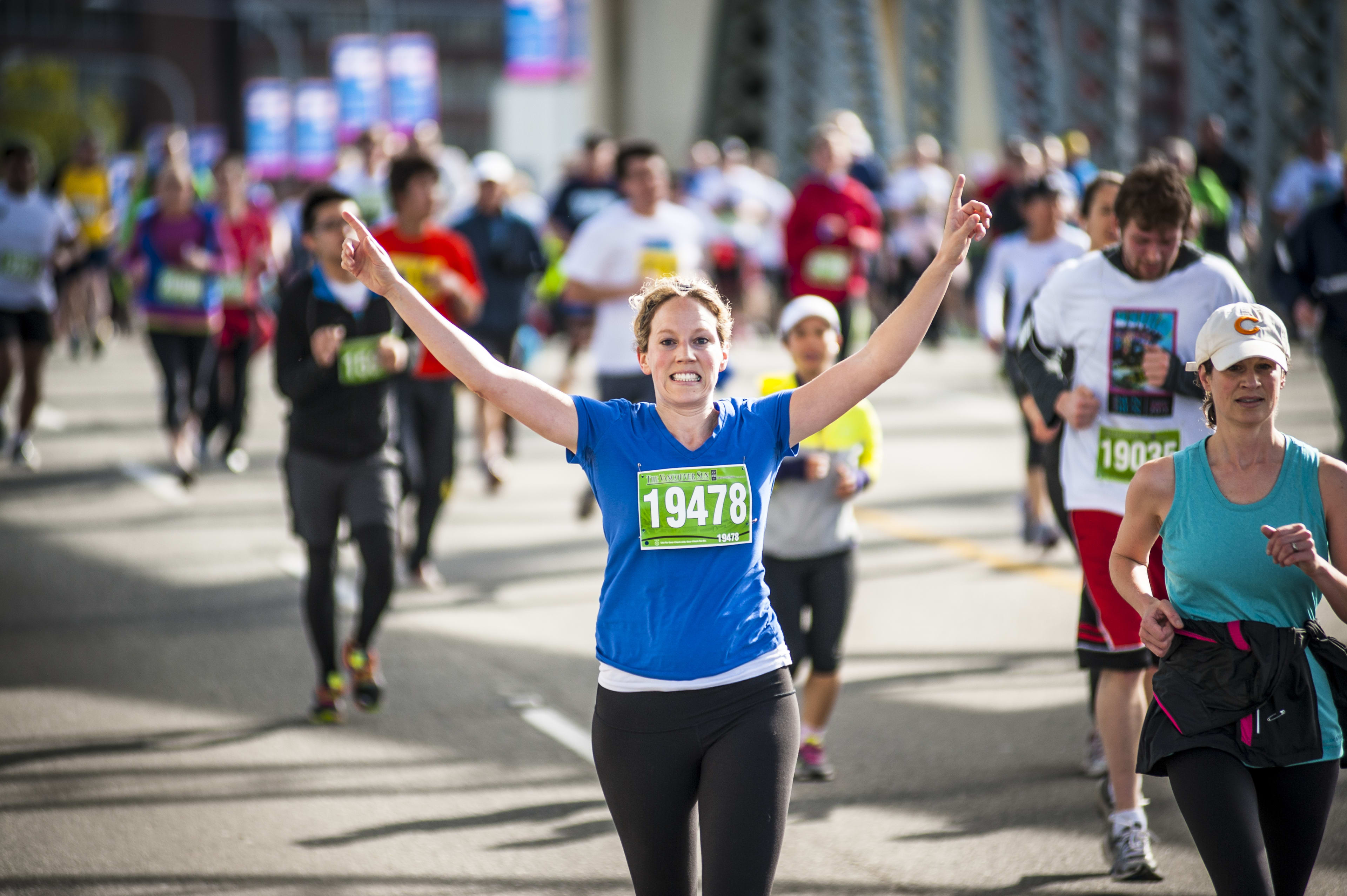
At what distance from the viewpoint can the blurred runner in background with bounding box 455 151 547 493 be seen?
34.3 feet

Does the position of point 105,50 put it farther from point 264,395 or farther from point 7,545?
point 7,545

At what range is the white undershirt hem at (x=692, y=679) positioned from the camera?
3.32m

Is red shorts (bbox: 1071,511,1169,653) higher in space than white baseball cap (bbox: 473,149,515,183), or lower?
lower

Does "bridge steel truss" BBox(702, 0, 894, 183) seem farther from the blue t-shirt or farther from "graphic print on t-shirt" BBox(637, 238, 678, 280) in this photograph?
the blue t-shirt

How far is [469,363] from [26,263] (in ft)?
29.5

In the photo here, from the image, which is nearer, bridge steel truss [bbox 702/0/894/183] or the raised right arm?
the raised right arm

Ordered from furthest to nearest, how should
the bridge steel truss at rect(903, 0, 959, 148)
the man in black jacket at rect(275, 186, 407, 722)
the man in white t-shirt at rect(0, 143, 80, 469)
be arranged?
the bridge steel truss at rect(903, 0, 959, 148) < the man in white t-shirt at rect(0, 143, 80, 469) < the man in black jacket at rect(275, 186, 407, 722)

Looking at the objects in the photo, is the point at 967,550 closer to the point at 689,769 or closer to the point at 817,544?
the point at 817,544

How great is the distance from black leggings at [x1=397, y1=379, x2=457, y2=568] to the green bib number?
16.9ft

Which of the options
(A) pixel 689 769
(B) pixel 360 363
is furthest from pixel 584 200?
(A) pixel 689 769

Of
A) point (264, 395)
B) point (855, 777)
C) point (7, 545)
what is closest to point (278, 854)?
point (855, 777)

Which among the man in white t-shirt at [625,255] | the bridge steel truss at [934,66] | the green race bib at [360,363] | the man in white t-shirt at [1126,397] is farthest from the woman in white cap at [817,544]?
the bridge steel truss at [934,66]

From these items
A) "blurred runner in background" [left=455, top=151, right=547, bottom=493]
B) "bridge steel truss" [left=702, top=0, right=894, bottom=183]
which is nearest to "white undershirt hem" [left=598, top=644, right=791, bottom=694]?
"blurred runner in background" [left=455, top=151, right=547, bottom=493]

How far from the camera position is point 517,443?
13.7 m
